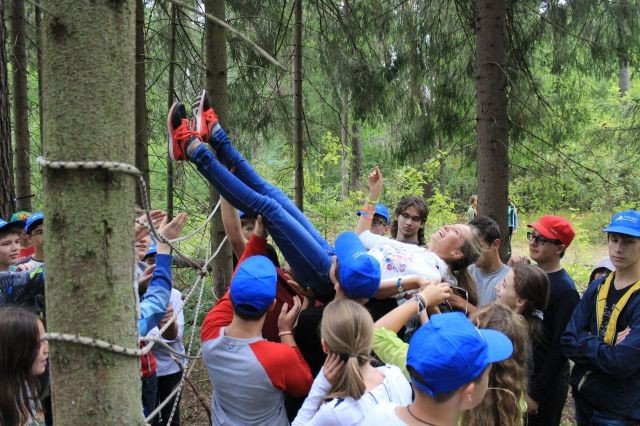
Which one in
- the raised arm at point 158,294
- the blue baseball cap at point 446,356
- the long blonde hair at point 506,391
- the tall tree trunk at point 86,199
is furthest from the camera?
the raised arm at point 158,294

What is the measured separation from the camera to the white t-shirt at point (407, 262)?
9.14 feet

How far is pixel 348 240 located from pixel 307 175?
5.38 meters

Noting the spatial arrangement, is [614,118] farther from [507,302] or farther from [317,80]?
[507,302]

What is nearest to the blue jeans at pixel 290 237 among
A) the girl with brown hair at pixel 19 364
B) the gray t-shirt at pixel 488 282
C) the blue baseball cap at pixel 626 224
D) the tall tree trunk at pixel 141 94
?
the girl with brown hair at pixel 19 364

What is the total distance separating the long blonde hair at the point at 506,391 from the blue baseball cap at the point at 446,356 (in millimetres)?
429

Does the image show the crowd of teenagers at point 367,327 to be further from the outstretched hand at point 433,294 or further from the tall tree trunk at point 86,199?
the tall tree trunk at point 86,199

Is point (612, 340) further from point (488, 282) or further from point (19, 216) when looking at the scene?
point (19, 216)

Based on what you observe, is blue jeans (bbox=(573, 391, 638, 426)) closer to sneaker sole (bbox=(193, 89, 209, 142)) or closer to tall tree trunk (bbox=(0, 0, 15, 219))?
sneaker sole (bbox=(193, 89, 209, 142))

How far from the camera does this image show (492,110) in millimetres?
4879

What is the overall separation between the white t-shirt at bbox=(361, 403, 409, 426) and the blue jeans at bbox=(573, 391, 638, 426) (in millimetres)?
1698

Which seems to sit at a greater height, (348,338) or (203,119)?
(203,119)

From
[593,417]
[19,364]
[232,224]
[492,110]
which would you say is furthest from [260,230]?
[492,110]

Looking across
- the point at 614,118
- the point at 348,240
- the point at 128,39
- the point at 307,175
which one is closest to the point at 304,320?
the point at 348,240

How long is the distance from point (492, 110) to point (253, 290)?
137 inches
